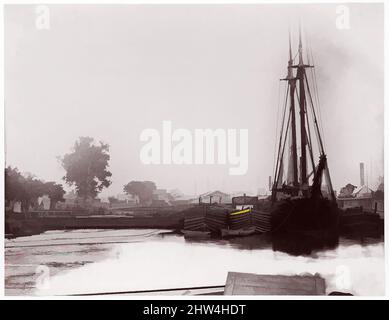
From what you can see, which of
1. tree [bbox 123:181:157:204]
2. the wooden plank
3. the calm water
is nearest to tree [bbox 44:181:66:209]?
the calm water

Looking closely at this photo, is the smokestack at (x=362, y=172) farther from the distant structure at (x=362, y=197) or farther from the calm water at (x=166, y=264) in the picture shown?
the calm water at (x=166, y=264)

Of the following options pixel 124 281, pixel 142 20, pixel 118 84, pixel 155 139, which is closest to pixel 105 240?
pixel 124 281

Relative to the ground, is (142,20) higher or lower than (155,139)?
higher

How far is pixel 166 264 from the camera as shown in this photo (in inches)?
116

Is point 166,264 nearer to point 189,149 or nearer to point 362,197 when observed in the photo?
point 189,149

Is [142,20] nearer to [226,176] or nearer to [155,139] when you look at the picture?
[155,139]

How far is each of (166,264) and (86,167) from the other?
758mm

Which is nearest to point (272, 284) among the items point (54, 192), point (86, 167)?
point (86, 167)

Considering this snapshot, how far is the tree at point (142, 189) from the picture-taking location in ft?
9.60

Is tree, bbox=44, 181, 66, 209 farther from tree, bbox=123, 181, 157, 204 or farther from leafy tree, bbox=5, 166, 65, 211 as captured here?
tree, bbox=123, 181, 157, 204

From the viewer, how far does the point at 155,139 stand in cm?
296

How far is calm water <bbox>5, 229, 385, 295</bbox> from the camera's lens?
2.93 m

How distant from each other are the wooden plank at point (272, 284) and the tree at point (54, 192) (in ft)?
3.67
